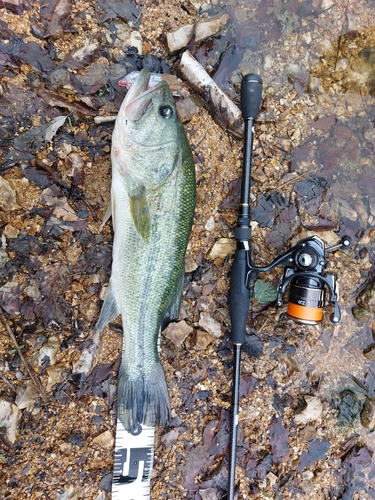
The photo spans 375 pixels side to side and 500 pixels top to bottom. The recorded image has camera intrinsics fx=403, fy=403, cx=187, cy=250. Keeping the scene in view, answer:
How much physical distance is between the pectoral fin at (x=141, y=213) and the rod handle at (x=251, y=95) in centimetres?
101

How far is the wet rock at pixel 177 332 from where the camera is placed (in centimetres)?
302

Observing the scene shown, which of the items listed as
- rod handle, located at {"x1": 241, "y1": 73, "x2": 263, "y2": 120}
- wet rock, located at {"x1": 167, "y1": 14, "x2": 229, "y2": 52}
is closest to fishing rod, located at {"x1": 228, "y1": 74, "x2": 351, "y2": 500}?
rod handle, located at {"x1": 241, "y1": 73, "x2": 263, "y2": 120}

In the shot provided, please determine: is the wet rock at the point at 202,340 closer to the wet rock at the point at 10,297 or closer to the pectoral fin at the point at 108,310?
the pectoral fin at the point at 108,310

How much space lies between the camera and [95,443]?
2.98 m

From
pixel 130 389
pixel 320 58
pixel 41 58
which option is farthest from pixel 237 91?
pixel 130 389

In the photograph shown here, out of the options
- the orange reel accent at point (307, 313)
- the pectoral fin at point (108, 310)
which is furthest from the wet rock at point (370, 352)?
the pectoral fin at point (108, 310)

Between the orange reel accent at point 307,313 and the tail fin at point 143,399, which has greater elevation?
the orange reel accent at point 307,313

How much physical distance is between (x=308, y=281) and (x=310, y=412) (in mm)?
1104

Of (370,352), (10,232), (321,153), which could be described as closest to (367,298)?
(370,352)

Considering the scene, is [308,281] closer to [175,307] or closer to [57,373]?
[175,307]

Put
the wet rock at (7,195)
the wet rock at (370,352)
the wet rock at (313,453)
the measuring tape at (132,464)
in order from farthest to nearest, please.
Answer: the wet rock at (370,352), the wet rock at (313,453), the measuring tape at (132,464), the wet rock at (7,195)

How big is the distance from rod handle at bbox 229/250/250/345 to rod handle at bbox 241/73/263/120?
1.01 metres

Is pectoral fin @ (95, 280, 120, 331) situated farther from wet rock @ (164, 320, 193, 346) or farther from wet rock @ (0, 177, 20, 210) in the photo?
wet rock @ (0, 177, 20, 210)

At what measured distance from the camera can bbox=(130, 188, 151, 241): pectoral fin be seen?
2553 mm
